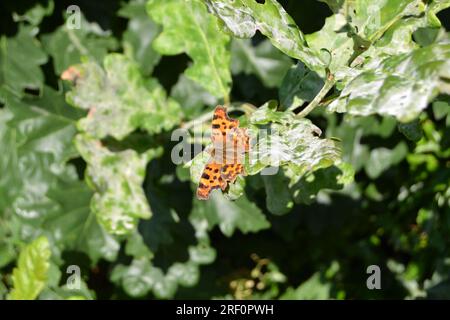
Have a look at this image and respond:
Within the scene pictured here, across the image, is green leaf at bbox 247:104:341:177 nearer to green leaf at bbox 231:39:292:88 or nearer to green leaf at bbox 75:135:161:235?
green leaf at bbox 75:135:161:235

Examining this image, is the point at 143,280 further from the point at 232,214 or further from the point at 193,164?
the point at 193,164

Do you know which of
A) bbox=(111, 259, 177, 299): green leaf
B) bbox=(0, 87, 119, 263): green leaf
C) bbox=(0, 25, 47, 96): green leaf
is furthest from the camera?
bbox=(111, 259, 177, 299): green leaf

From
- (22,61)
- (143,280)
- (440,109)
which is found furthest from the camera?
(143,280)

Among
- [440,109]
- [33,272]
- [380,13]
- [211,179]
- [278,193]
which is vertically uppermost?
[380,13]

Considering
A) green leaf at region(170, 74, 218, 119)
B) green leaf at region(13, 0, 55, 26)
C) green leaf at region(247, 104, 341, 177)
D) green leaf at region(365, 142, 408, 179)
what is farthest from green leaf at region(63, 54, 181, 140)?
green leaf at region(365, 142, 408, 179)

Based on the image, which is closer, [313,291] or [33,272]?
[33,272]

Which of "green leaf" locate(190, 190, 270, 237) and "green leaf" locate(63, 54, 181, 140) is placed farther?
"green leaf" locate(190, 190, 270, 237)

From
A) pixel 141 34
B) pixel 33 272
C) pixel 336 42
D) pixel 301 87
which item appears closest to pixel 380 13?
pixel 336 42
